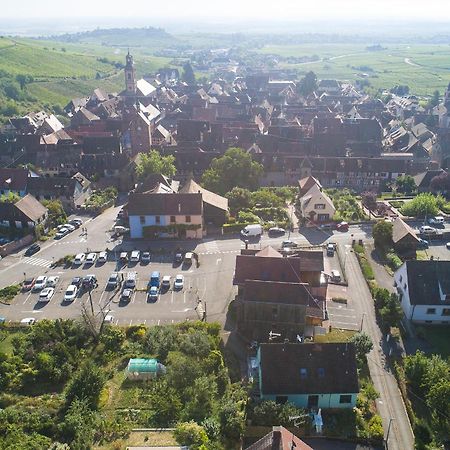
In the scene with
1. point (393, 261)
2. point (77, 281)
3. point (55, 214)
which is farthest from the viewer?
point (55, 214)

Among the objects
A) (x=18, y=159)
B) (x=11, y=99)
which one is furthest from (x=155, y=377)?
(x=11, y=99)

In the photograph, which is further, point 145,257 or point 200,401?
point 145,257

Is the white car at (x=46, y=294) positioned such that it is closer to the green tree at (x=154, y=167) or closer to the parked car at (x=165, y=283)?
the parked car at (x=165, y=283)

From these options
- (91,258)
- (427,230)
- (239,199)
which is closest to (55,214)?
(91,258)

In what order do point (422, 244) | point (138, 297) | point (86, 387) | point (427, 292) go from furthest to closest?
1. point (422, 244)
2. point (138, 297)
3. point (427, 292)
4. point (86, 387)

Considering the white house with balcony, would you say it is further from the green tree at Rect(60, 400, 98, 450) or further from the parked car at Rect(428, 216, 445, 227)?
the green tree at Rect(60, 400, 98, 450)

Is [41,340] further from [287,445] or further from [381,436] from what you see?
[381,436]

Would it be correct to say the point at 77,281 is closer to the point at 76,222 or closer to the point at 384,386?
the point at 76,222
